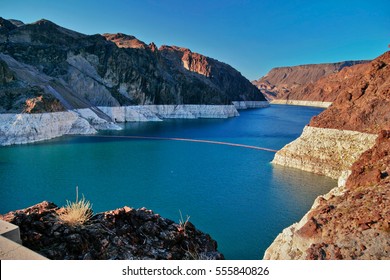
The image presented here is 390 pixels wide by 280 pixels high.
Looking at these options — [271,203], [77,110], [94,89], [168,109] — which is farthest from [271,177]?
[168,109]

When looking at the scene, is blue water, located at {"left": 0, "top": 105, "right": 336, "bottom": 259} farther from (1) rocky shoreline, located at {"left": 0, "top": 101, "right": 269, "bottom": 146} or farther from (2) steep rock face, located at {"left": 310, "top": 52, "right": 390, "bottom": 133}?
(2) steep rock face, located at {"left": 310, "top": 52, "right": 390, "bottom": 133}

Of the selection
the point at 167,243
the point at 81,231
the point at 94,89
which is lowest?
the point at 167,243

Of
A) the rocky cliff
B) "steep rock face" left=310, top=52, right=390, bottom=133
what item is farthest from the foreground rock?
"steep rock face" left=310, top=52, right=390, bottom=133

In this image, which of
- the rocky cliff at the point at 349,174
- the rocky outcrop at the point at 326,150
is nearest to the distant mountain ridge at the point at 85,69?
the rocky outcrop at the point at 326,150

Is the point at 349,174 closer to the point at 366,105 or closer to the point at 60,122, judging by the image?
the point at 366,105

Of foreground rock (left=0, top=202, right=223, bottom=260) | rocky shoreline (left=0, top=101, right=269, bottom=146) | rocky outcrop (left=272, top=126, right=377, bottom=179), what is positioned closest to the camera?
foreground rock (left=0, top=202, right=223, bottom=260)

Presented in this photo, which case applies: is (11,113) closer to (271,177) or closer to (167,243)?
(271,177)

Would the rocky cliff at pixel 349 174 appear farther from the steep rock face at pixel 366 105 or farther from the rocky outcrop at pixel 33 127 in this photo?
the rocky outcrop at pixel 33 127
